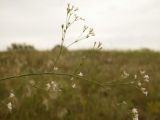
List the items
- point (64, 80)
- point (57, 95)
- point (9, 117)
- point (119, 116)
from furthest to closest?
1. point (64, 80)
2. point (57, 95)
3. point (119, 116)
4. point (9, 117)

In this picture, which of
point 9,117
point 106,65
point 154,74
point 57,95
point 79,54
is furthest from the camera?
point 79,54

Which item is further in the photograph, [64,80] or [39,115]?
[64,80]

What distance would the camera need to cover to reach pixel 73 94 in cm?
965

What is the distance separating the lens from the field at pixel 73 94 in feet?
27.9

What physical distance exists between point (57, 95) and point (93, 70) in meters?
2.82

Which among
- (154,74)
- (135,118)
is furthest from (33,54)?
(135,118)

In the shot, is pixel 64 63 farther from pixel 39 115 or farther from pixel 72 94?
pixel 39 115

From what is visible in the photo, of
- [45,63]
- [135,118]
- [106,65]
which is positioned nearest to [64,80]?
[45,63]

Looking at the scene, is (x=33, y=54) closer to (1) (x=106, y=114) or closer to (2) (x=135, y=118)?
(1) (x=106, y=114)

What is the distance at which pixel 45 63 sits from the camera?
1232 centimetres

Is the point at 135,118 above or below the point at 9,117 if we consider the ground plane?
above

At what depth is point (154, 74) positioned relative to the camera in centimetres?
1194

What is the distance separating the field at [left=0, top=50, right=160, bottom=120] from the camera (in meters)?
8.51

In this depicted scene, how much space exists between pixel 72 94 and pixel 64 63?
122 inches
